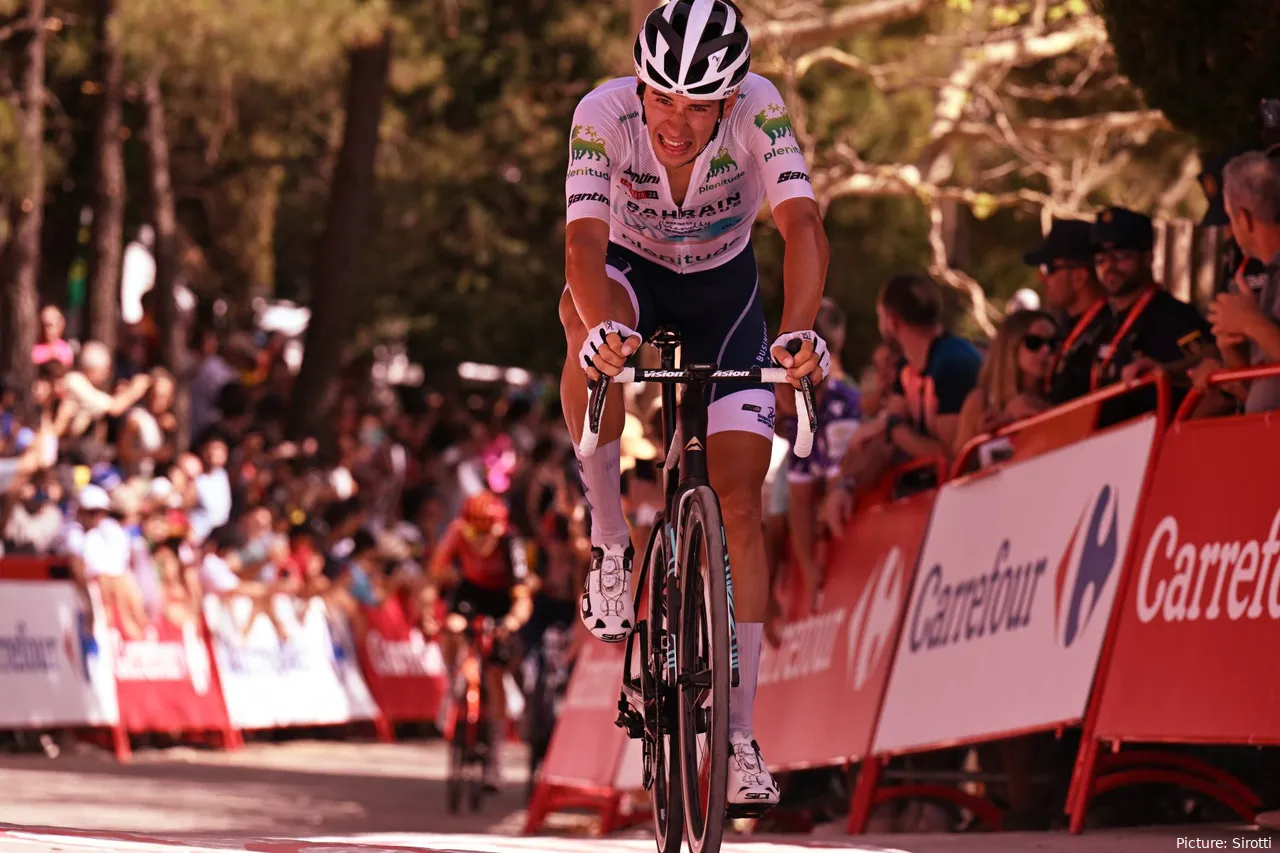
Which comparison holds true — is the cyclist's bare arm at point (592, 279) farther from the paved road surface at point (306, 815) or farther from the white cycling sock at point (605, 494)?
the paved road surface at point (306, 815)

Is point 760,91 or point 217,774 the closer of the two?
point 760,91

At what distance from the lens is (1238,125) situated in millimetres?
11391

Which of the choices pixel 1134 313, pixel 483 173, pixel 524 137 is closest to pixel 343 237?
pixel 524 137

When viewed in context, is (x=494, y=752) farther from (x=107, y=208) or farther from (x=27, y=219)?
(x=107, y=208)

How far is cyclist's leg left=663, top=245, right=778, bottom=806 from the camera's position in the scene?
6719 mm

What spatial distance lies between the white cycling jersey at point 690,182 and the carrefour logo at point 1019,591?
2.18 meters

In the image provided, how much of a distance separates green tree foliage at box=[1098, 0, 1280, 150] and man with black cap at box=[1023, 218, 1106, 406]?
161 cm

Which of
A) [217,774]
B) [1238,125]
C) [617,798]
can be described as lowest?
[217,774]

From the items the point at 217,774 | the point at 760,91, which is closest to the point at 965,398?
the point at 760,91

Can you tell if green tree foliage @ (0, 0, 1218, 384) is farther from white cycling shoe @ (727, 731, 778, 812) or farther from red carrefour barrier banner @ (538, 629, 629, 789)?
white cycling shoe @ (727, 731, 778, 812)

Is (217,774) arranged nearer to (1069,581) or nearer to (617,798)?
(617,798)

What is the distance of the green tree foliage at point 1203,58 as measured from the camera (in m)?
11.1

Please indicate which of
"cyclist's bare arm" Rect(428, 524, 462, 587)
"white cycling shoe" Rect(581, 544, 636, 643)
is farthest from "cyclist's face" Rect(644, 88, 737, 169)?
"cyclist's bare arm" Rect(428, 524, 462, 587)

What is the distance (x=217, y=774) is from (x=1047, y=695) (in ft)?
35.7
